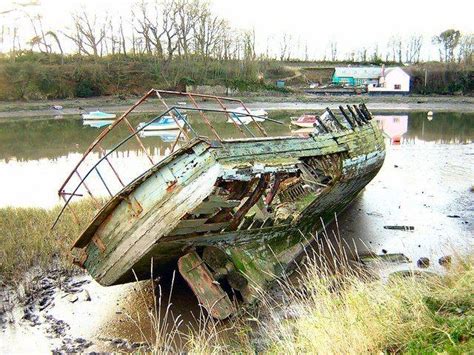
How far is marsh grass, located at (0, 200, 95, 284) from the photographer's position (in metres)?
9.09

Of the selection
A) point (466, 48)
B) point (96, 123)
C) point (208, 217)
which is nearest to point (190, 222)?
point (208, 217)

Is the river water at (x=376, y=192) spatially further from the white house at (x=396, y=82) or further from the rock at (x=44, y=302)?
the white house at (x=396, y=82)

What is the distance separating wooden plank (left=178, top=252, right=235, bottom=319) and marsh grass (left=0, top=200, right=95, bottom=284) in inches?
93.9

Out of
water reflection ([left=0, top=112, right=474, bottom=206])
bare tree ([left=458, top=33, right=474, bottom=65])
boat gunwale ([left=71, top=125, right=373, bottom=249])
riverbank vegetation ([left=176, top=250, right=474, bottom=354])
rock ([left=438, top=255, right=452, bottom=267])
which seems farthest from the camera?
bare tree ([left=458, top=33, right=474, bottom=65])

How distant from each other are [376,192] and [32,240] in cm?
1001

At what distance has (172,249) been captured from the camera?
7.12 m

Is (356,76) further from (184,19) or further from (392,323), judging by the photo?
(392,323)

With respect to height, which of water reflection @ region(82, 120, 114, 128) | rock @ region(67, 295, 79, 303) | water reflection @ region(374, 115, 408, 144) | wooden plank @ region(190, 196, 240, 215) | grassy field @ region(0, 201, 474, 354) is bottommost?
water reflection @ region(374, 115, 408, 144)

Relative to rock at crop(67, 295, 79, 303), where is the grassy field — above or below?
above

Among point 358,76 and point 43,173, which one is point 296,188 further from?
point 358,76

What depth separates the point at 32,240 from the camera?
9930mm

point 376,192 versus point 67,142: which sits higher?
point 67,142

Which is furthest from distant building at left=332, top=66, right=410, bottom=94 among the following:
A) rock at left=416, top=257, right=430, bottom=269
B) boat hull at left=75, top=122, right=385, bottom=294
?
boat hull at left=75, top=122, right=385, bottom=294

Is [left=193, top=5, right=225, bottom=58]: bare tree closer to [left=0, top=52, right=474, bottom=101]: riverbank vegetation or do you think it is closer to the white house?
[left=0, top=52, right=474, bottom=101]: riverbank vegetation
